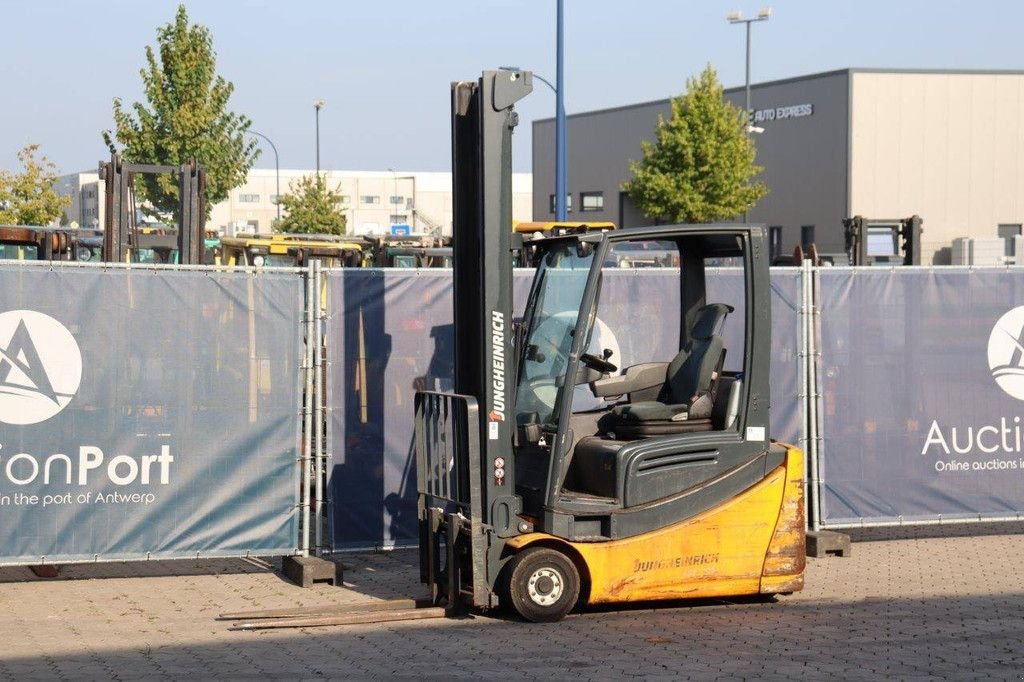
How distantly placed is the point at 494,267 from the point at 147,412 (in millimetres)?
2800

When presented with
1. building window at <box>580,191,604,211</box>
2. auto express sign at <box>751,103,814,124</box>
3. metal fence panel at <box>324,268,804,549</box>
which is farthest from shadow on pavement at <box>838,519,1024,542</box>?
building window at <box>580,191,604,211</box>

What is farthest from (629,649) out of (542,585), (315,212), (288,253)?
(315,212)

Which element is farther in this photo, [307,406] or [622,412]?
[307,406]

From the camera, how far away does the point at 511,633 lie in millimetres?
8578

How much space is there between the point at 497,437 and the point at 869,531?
193 inches

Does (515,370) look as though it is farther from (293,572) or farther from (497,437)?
(293,572)

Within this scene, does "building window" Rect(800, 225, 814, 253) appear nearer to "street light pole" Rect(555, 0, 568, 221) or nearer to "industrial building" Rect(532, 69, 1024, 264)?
"industrial building" Rect(532, 69, 1024, 264)

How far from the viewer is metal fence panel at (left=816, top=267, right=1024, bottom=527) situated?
1136cm

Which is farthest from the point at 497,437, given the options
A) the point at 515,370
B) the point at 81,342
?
the point at 81,342

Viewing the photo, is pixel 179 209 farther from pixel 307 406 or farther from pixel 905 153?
pixel 905 153

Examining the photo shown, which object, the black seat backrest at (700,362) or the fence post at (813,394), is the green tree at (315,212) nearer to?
the fence post at (813,394)

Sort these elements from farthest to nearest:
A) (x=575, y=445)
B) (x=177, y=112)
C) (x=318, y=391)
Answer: (x=177, y=112) → (x=318, y=391) → (x=575, y=445)

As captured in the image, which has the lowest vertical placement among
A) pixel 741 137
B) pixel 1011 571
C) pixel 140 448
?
pixel 1011 571

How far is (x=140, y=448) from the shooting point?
32.2 ft
